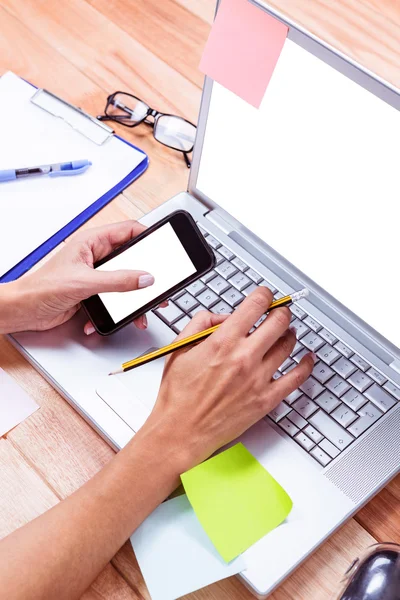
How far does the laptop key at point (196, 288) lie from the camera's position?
0.79 m

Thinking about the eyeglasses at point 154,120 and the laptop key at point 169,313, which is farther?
the eyeglasses at point 154,120

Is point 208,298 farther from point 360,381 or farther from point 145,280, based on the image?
point 360,381

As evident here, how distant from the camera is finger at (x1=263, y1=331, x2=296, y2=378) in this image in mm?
698

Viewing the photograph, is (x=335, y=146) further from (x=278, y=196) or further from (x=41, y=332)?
(x=41, y=332)

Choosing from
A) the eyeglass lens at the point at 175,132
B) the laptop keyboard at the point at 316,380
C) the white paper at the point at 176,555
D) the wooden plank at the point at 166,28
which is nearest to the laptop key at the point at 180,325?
the laptop keyboard at the point at 316,380

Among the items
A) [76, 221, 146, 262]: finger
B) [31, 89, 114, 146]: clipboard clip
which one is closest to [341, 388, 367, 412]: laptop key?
[76, 221, 146, 262]: finger

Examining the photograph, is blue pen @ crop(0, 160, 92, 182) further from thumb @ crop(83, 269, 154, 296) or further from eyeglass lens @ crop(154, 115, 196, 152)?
thumb @ crop(83, 269, 154, 296)

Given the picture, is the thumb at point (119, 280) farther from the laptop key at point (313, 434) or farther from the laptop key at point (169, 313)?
the laptop key at point (313, 434)

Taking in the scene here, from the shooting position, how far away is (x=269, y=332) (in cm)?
68

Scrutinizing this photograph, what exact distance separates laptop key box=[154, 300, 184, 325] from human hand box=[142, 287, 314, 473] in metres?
0.09

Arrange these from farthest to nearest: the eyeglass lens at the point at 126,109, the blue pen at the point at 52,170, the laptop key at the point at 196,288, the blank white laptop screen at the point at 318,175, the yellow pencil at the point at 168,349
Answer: the eyeglass lens at the point at 126,109, the blue pen at the point at 52,170, the laptop key at the point at 196,288, the yellow pencil at the point at 168,349, the blank white laptop screen at the point at 318,175

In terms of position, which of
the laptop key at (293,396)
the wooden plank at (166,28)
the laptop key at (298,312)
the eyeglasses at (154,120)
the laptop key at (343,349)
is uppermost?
the wooden plank at (166,28)

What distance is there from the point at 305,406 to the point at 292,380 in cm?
4

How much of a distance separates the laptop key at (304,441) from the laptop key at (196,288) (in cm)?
22
